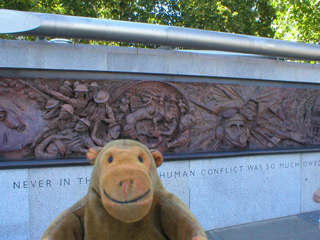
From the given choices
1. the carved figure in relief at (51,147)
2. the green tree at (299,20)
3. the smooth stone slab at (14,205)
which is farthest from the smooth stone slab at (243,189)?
the green tree at (299,20)

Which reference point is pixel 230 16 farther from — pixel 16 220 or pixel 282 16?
pixel 16 220

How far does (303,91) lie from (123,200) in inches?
255

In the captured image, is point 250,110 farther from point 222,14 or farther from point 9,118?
point 222,14

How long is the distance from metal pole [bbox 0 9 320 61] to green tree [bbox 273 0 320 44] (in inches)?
333

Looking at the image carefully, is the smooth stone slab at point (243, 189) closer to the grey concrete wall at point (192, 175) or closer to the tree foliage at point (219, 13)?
the grey concrete wall at point (192, 175)

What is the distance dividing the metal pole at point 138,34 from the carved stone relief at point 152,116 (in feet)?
2.59

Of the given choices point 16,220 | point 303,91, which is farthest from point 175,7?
point 16,220

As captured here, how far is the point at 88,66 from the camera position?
541 centimetres

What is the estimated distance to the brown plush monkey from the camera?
2043 mm

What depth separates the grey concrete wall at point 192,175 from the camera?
5109 millimetres

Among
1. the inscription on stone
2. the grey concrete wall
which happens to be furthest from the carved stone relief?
the inscription on stone

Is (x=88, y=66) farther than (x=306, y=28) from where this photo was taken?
No

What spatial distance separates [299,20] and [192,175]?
12055 mm

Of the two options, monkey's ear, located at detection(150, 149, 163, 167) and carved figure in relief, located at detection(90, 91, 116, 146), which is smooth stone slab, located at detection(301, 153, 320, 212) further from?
monkey's ear, located at detection(150, 149, 163, 167)
